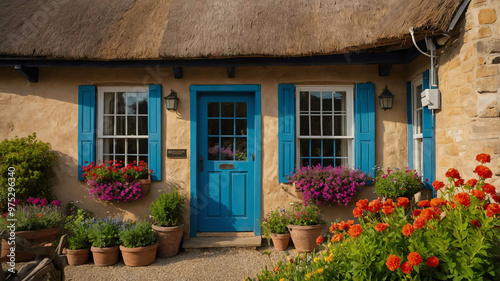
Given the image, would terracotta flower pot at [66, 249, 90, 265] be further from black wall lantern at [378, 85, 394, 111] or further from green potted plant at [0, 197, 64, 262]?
black wall lantern at [378, 85, 394, 111]

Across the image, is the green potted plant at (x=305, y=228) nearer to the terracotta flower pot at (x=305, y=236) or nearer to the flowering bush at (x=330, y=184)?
the terracotta flower pot at (x=305, y=236)

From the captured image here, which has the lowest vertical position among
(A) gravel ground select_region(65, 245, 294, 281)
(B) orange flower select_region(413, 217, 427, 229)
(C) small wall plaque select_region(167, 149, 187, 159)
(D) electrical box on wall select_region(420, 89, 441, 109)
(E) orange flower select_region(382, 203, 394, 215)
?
(A) gravel ground select_region(65, 245, 294, 281)

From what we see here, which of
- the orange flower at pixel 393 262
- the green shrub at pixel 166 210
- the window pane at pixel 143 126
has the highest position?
the window pane at pixel 143 126

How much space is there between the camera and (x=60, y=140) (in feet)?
16.0

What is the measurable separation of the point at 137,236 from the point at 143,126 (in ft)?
5.52

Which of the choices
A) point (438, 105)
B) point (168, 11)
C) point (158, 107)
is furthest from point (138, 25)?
point (438, 105)

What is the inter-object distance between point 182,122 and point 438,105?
10.8ft

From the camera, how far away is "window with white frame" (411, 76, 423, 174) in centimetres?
457

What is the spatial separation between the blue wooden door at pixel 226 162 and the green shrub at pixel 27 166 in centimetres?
211

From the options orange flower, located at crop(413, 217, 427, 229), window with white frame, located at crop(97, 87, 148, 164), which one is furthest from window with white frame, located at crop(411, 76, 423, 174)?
window with white frame, located at crop(97, 87, 148, 164)

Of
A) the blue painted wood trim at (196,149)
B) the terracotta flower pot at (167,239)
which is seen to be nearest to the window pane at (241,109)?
the blue painted wood trim at (196,149)

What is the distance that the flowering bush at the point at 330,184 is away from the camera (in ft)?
14.7

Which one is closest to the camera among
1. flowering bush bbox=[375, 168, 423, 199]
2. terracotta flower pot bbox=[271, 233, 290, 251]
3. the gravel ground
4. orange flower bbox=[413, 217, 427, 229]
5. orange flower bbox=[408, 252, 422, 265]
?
orange flower bbox=[408, 252, 422, 265]

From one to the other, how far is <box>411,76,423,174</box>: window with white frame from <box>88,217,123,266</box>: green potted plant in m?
4.09
